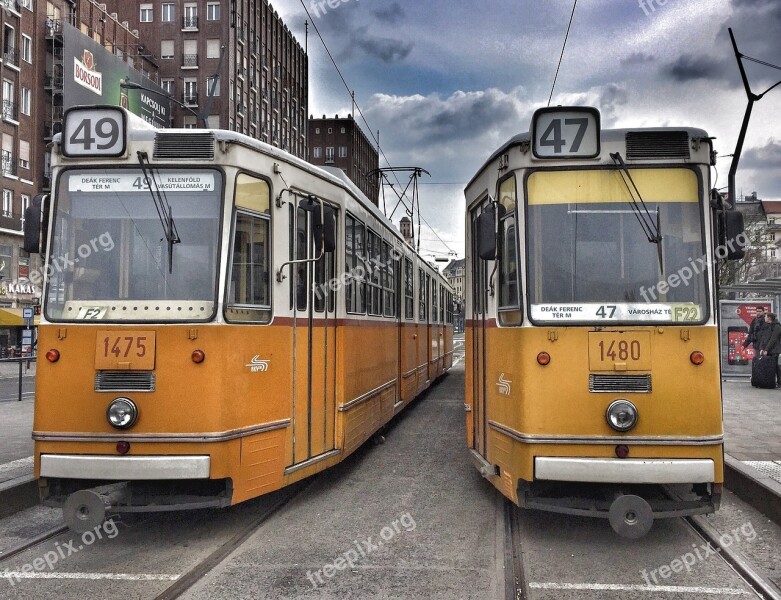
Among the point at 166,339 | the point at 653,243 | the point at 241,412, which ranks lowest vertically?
the point at 241,412

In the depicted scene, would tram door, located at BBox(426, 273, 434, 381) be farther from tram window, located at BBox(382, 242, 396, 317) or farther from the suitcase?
the suitcase

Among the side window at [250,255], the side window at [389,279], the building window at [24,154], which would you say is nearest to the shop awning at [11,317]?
the building window at [24,154]

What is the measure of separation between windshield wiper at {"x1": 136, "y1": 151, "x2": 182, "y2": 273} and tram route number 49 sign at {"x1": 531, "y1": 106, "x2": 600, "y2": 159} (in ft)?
9.39

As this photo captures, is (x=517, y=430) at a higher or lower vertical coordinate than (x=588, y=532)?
higher

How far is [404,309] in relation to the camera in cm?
1172

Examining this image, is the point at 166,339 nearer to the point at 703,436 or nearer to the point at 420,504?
the point at 420,504

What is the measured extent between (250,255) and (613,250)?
9.37 feet

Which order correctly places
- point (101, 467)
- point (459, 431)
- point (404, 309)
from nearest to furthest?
point (101, 467) → point (459, 431) → point (404, 309)

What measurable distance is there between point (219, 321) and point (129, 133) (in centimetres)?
166

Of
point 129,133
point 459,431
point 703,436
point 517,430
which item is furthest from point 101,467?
point 459,431

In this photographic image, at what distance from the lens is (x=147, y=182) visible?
5582 millimetres

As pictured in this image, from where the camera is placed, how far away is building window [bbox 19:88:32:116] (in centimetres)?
3888

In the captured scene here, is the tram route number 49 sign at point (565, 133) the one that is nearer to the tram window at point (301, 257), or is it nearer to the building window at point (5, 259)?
the tram window at point (301, 257)

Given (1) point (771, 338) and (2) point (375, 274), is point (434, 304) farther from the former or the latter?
(2) point (375, 274)
